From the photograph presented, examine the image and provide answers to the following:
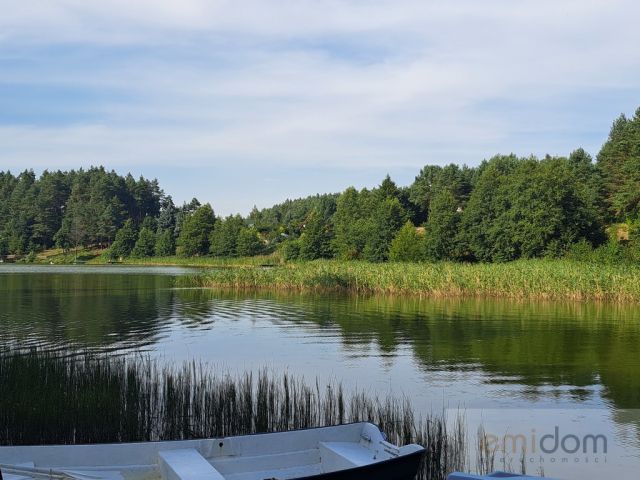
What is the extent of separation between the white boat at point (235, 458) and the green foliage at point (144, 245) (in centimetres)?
9763

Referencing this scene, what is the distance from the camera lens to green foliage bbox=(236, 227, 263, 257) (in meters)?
86.6

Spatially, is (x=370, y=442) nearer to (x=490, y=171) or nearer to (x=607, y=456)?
(x=607, y=456)

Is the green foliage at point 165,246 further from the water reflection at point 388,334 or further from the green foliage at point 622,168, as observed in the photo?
the water reflection at point 388,334

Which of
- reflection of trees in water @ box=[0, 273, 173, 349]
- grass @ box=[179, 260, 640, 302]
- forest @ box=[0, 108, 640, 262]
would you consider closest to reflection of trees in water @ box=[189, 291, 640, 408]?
grass @ box=[179, 260, 640, 302]

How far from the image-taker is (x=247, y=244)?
284 ft

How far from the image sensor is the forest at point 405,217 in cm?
5494

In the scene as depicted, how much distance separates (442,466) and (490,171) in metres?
58.2

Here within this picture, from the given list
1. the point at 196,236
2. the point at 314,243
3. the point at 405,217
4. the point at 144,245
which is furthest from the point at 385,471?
the point at 144,245

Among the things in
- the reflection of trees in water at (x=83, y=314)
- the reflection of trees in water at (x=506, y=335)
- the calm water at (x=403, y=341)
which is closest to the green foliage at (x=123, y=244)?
the reflection of trees in water at (x=83, y=314)

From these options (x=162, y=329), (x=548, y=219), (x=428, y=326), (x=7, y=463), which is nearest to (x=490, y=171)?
(x=548, y=219)

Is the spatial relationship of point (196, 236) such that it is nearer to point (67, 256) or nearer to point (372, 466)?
point (67, 256)

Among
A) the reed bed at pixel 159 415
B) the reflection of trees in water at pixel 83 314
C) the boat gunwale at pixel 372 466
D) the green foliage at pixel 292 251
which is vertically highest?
the green foliage at pixel 292 251

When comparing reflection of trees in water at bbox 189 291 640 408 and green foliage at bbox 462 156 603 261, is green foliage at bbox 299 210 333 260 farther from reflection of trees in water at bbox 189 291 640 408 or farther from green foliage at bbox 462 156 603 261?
reflection of trees in water at bbox 189 291 640 408

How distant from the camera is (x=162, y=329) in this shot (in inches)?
915
